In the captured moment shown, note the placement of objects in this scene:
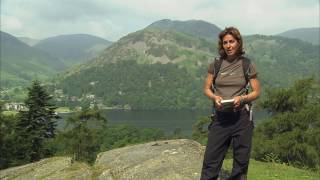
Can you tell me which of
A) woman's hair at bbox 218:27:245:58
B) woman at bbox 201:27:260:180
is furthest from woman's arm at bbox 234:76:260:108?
woman's hair at bbox 218:27:245:58

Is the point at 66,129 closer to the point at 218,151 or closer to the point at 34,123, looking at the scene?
the point at 34,123

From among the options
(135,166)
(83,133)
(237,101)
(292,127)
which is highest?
(237,101)

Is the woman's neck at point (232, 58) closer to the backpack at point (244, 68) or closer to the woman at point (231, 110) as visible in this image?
the woman at point (231, 110)

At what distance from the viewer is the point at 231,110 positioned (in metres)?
9.34

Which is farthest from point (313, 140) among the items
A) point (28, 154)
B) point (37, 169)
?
point (37, 169)

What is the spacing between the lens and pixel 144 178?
12297 mm

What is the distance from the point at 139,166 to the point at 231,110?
14.8 ft

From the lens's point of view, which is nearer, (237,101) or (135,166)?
(237,101)

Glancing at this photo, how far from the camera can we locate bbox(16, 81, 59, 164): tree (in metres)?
62.9

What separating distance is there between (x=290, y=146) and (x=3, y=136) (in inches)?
1475

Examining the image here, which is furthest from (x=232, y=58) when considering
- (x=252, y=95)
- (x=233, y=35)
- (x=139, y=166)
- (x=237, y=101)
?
(x=139, y=166)

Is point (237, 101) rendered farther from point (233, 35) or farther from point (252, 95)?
point (233, 35)

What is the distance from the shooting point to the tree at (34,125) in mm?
62875

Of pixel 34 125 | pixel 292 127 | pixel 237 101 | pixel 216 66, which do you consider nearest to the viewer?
pixel 237 101
